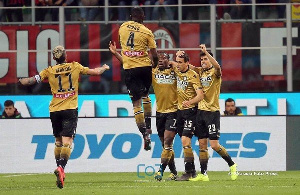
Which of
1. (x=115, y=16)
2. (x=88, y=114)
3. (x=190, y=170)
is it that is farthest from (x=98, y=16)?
(x=190, y=170)

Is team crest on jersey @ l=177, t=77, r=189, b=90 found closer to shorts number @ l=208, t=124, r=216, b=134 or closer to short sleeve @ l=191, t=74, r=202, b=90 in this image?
short sleeve @ l=191, t=74, r=202, b=90

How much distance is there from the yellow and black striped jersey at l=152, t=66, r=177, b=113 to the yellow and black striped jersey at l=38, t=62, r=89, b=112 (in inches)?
76.5

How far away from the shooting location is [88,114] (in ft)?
85.9

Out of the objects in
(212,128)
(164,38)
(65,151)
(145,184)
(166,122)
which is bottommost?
(145,184)

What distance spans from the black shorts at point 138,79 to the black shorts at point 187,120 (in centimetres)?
154

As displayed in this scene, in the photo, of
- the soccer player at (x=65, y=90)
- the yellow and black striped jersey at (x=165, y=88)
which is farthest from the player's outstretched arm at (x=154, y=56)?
the yellow and black striped jersey at (x=165, y=88)

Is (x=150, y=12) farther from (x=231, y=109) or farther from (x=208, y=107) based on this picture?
(x=208, y=107)

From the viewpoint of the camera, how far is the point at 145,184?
18.7 m

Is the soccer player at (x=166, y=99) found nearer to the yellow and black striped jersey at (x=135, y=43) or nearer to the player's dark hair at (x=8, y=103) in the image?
the yellow and black striped jersey at (x=135, y=43)

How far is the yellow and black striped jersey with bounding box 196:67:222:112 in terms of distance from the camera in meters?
20.1

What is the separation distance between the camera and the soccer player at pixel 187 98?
1988cm

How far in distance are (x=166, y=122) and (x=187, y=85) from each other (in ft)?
2.52

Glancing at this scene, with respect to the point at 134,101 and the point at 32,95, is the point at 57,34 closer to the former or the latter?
the point at 32,95

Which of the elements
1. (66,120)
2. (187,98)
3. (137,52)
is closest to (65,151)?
(66,120)
